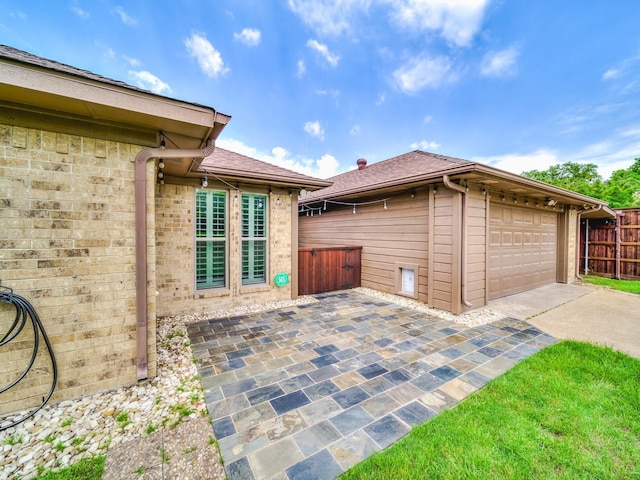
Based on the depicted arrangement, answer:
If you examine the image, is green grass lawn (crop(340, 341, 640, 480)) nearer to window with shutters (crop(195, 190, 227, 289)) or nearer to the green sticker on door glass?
the green sticker on door glass

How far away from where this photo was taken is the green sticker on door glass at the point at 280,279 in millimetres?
5500

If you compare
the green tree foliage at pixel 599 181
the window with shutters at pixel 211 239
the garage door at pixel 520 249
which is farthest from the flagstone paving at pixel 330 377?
the green tree foliage at pixel 599 181

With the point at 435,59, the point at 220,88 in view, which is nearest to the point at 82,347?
the point at 220,88

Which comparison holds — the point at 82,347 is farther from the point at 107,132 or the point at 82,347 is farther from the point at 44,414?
the point at 107,132

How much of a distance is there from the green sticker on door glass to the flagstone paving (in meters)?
0.87

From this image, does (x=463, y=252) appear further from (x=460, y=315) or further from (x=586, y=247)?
(x=586, y=247)

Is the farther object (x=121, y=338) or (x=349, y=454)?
(x=121, y=338)

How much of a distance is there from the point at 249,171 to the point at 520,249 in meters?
7.30

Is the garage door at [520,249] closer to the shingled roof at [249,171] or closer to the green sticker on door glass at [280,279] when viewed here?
the shingled roof at [249,171]

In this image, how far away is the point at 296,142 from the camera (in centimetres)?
1564

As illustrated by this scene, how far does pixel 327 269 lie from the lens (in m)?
6.57

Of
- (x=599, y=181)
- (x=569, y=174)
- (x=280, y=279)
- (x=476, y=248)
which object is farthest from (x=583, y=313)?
(x=569, y=174)

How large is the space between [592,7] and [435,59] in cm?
403

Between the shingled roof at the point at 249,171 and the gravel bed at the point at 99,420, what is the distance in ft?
10.4
